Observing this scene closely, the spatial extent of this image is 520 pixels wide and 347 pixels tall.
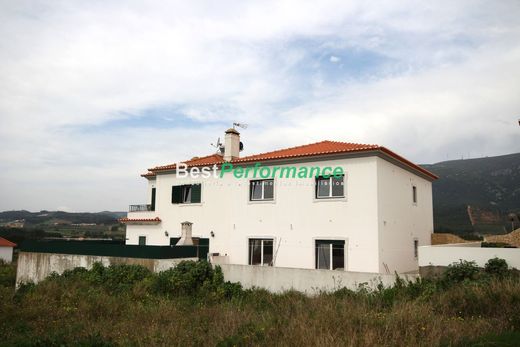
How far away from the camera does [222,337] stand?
928 cm

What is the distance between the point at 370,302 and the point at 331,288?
2.93m

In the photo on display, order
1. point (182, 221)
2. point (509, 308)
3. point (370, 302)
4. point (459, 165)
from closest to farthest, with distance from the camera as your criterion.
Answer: point (509, 308) → point (370, 302) → point (182, 221) → point (459, 165)

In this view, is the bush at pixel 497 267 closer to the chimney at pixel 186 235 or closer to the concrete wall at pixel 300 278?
the concrete wall at pixel 300 278

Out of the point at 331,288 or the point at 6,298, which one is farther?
the point at 331,288

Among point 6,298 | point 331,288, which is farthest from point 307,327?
point 6,298

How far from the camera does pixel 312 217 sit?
19359 mm

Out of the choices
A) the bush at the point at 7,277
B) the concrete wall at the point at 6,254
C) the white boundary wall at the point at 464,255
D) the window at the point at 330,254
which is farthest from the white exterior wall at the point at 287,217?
the concrete wall at the point at 6,254

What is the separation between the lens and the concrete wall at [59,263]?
1952cm

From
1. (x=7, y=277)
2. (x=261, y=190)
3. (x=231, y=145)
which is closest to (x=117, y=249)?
(x=261, y=190)

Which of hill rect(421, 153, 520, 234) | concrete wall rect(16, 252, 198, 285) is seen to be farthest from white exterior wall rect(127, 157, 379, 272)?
hill rect(421, 153, 520, 234)

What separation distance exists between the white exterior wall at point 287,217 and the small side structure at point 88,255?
1687 millimetres

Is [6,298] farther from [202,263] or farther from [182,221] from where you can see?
[182,221]

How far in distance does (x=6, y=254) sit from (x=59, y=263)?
41.5 meters

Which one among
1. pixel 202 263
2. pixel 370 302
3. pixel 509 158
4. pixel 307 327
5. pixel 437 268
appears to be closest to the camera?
pixel 307 327
